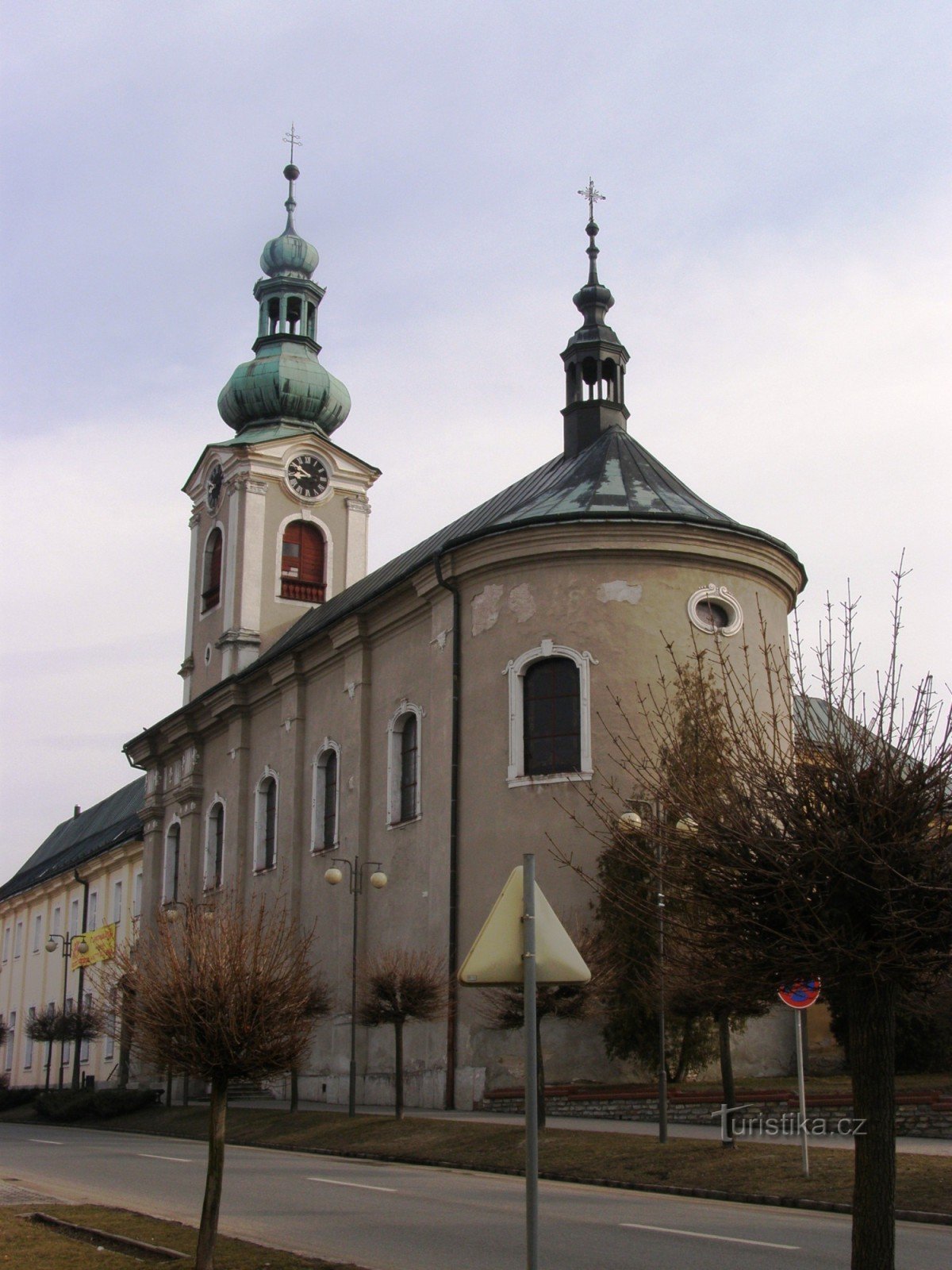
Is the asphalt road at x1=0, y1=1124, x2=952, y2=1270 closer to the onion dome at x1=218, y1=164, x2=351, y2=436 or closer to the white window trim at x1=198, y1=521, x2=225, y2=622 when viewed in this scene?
the white window trim at x1=198, y1=521, x2=225, y2=622

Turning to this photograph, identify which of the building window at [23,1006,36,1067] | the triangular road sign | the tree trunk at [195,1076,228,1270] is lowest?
the building window at [23,1006,36,1067]

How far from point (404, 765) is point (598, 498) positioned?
7508 mm

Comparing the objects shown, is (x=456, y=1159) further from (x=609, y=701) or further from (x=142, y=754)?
(x=142, y=754)

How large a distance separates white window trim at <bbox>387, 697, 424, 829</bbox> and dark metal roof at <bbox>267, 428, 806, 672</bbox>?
2.74 m

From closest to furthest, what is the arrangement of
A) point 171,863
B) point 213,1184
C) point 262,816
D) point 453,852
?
point 213,1184, point 453,852, point 262,816, point 171,863

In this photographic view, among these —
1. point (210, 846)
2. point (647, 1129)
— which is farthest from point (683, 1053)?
point (210, 846)

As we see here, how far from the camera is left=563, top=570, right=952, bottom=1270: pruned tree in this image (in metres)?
8.12

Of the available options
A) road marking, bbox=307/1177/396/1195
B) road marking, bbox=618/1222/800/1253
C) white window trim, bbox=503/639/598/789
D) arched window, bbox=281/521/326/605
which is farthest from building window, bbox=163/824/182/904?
road marking, bbox=618/1222/800/1253

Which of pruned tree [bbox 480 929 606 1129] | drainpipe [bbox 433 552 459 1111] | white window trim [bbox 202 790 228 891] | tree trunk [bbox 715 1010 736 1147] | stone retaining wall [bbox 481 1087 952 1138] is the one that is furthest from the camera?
white window trim [bbox 202 790 228 891]

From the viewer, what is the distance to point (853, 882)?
8234 mm

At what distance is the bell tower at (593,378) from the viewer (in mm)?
32938

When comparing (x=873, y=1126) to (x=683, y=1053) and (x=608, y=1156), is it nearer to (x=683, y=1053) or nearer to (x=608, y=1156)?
(x=608, y=1156)

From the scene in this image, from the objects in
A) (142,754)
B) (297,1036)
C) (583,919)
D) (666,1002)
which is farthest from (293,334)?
(297,1036)

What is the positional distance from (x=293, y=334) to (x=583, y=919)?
2815cm
